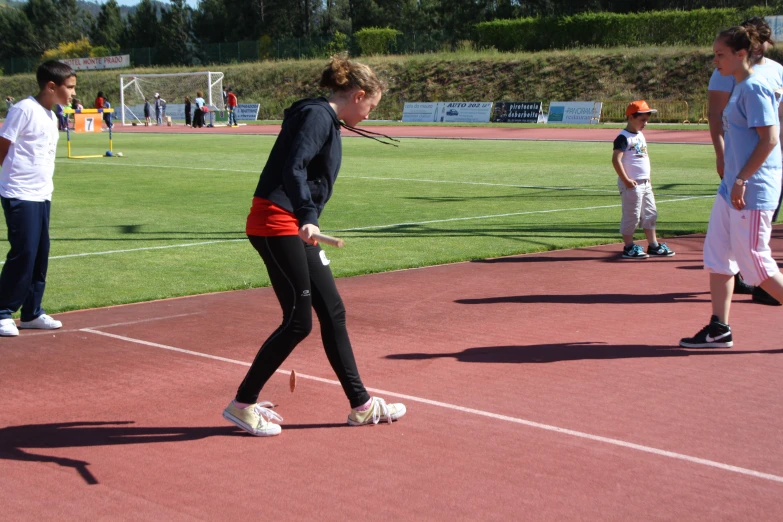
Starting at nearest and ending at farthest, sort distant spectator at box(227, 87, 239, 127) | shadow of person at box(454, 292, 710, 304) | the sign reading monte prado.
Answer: shadow of person at box(454, 292, 710, 304)
distant spectator at box(227, 87, 239, 127)
the sign reading monte prado

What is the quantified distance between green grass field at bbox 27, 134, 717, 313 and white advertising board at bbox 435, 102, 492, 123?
2358 cm

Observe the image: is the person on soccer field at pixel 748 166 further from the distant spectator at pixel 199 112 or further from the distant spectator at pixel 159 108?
the distant spectator at pixel 159 108

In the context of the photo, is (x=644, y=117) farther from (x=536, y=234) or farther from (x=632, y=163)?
(x=536, y=234)

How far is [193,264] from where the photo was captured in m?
11.4

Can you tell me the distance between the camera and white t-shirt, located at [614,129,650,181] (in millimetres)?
11164

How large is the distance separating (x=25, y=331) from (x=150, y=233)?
6.20 meters

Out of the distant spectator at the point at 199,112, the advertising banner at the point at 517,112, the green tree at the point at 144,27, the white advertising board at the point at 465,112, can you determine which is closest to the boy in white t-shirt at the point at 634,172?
the advertising banner at the point at 517,112

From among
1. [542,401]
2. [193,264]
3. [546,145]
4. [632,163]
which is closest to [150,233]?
[193,264]

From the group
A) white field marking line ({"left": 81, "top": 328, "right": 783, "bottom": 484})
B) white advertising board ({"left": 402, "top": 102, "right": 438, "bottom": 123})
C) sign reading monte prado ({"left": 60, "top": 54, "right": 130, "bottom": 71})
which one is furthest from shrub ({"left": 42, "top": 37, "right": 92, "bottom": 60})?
white field marking line ({"left": 81, "top": 328, "right": 783, "bottom": 484})

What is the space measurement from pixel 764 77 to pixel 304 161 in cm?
345

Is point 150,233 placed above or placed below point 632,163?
below

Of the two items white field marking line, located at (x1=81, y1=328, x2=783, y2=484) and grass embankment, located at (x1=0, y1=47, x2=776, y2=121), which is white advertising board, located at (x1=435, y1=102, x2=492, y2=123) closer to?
grass embankment, located at (x1=0, y1=47, x2=776, y2=121)

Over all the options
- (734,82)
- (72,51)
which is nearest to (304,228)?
(734,82)

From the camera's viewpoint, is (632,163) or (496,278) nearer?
(496,278)
